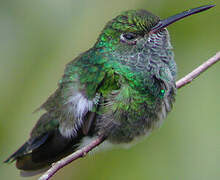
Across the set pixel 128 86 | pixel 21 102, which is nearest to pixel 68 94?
pixel 128 86

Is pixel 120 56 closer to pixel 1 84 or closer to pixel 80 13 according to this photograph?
pixel 80 13

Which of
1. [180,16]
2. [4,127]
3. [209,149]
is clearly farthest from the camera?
[4,127]

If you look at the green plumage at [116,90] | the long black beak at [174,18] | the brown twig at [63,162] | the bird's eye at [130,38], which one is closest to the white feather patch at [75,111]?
the green plumage at [116,90]

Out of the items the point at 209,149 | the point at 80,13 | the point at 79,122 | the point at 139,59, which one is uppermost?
the point at 80,13

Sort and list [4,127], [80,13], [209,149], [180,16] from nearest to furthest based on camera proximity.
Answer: [180,16], [209,149], [4,127], [80,13]

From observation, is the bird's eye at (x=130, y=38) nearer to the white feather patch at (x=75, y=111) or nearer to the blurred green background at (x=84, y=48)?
the white feather patch at (x=75, y=111)

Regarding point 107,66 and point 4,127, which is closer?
point 107,66
